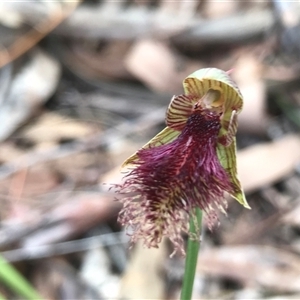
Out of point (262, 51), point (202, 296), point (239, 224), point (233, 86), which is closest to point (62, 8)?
point (262, 51)

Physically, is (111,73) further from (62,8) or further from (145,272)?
(145,272)

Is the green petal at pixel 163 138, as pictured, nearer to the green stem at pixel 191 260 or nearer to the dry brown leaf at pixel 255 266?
the green stem at pixel 191 260

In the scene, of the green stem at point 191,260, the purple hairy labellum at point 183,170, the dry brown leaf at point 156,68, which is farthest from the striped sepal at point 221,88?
the dry brown leaf at point 156,68

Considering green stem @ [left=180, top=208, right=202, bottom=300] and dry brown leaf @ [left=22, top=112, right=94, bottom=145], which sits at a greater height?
dry brown leaf @ [left=22, top=112, right=94, bottom=145]

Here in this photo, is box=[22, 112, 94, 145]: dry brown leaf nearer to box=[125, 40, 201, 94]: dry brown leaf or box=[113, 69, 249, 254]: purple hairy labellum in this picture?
box=[125, 40, 201, 94]: dry brown leaf

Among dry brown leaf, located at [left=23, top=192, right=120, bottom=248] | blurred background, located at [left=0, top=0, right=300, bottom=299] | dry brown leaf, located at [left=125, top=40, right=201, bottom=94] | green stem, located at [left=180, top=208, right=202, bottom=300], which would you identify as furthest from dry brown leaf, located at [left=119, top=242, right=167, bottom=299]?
dry brown leaf, located at [left=125, top=40, right=201, bottom=94]

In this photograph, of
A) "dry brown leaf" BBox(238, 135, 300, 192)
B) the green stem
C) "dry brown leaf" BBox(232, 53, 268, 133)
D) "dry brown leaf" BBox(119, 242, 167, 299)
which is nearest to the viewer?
the green stem

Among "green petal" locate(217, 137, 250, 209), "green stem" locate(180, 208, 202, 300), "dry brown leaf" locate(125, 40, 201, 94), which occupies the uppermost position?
"dry brown leaf" locate(125, 40, 201, 94)
